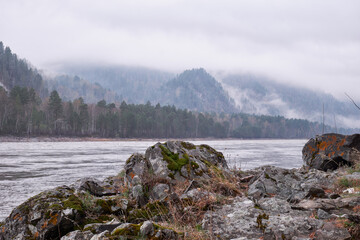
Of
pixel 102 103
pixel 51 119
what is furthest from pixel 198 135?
pixel 51 119

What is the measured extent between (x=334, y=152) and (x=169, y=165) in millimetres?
9139

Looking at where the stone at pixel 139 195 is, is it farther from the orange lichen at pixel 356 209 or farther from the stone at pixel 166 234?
the orange lichen at pixel 356 209

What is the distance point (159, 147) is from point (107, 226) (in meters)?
4.75

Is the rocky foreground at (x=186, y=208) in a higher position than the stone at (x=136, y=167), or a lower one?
lower

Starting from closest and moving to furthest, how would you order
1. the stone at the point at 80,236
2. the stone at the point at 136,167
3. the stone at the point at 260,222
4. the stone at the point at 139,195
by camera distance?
the stone at the point at 260,222 → the stone at the point at 80,236 → the stone at the point at 139,195 → the stone at the point at 136,167

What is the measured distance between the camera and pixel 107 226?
18.0 feet

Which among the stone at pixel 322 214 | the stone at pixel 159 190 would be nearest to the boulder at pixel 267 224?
the stone at pixel 322 214

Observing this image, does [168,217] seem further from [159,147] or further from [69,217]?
[159,147]

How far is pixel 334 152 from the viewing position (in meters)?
14.4

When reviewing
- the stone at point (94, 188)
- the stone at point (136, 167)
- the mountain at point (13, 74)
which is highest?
the mountain at point (13, 74)

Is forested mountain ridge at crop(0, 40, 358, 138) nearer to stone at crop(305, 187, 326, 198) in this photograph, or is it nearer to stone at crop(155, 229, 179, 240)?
stone at crop(305, 187, 326, 198)

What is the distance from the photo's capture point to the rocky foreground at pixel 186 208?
5.05 m

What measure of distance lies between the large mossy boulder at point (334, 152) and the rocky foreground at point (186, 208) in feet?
15.0

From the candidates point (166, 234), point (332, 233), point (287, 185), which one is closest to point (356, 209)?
point (332, 233)
